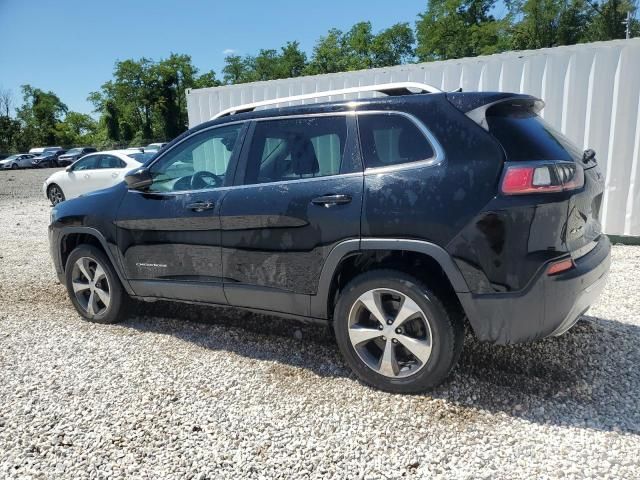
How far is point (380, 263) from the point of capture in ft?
10.6

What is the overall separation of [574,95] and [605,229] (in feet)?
6.23

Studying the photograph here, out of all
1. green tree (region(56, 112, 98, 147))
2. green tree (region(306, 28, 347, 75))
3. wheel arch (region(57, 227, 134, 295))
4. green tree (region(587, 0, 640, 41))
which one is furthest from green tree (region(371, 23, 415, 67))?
wheel arch (region(57, 227, 134, 295))

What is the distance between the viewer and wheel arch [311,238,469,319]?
114 inches

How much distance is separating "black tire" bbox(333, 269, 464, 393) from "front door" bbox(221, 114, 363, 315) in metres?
0.27

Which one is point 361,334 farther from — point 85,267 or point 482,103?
point 85,267

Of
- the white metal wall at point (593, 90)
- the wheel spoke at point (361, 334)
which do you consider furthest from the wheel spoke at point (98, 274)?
the white metal wall at point (593, 90)

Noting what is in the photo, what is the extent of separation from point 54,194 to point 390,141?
15.1 metres

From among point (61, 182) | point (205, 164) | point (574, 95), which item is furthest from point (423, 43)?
point (205, 164)

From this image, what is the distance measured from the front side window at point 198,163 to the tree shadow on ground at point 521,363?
1.30m

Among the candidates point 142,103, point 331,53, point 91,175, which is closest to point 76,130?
point 142,103

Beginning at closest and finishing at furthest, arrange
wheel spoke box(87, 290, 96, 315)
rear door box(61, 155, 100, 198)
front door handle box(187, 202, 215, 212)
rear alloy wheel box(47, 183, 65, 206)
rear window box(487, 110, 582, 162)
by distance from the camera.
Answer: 1. rear window box(487, 110, 582, 162)
2. front door handle box(187, 202, 215, 212)
3. wheel spoke box(87, 290, 96, 315)
4. rear door box(61, 155, 100, 198)
5. rear alloy wheel box(47, 183, 65, 206)

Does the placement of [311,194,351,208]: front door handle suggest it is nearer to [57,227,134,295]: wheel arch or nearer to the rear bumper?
the rear bumper

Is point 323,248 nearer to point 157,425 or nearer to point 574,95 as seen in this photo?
point 157,425

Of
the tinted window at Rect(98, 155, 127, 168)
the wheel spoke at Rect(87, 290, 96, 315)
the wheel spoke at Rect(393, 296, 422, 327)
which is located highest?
the tinted window at Rect(98, 155, 127, 168)
